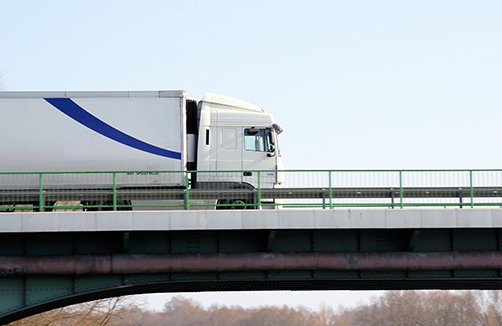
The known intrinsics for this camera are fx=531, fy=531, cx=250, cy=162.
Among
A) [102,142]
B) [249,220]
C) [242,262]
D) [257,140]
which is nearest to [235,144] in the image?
[257,140]

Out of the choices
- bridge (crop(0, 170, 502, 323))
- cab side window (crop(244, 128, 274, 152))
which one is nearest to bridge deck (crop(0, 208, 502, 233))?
bridge (crop(0, 170, 502, 323))

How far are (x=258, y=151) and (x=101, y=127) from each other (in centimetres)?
502

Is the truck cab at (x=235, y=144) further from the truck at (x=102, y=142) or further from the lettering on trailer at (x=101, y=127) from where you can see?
the lettering on trailer at (x=101, y=127)

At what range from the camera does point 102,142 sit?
54.2ft

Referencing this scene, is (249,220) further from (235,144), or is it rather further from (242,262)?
(235,144)

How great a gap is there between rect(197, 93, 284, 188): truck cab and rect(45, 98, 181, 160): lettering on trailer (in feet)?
4.91

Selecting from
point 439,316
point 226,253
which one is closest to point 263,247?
point 226,253

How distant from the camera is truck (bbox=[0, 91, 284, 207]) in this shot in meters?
16.4

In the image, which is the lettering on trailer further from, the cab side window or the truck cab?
the cab side window

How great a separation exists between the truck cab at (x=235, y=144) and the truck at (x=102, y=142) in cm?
5

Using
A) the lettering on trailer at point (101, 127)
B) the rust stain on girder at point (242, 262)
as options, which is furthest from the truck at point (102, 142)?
the rust stain on girder at point (242, 262)

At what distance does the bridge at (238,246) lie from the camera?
40.7ft

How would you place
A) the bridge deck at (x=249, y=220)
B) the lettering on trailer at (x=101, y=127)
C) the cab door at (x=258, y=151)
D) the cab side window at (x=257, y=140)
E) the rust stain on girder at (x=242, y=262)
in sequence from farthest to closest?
the cab side window at (x=257, y=140)
the cab door at (x=258, y=151)
the lettering on trailer at (x=101, y=127)
the rust stain on girder at (x=242, y=262)
the bridge deck at (x=249, y=220)

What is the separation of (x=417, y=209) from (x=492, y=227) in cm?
193
